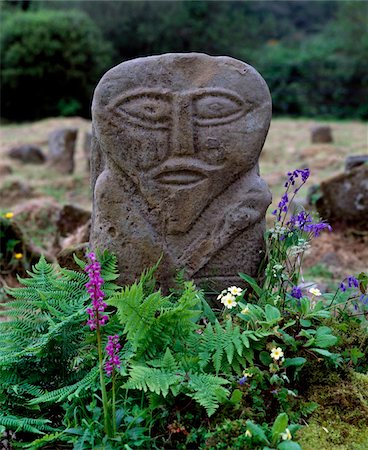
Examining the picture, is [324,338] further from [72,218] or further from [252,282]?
[72,218]

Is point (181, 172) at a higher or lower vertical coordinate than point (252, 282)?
higher

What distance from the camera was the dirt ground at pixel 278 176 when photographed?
5.99m

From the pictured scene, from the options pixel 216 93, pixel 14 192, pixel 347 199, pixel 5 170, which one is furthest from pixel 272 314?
pixel 5 170

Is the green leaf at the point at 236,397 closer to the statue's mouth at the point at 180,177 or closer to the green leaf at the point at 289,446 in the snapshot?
the green leaf at the point at 289,446

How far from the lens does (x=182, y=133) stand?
3.56 metres

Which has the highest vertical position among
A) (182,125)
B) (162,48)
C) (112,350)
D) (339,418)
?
(182,125)

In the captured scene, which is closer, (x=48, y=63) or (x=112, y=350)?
(x=112, y=350)

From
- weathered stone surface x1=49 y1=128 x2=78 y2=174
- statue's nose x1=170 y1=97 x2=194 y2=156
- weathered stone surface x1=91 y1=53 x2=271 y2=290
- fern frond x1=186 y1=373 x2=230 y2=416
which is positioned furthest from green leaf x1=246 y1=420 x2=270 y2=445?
weathered stone surface x1=49 y1=128 x2=78 y2=174

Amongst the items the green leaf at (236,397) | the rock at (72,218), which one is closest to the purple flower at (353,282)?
the green leaf at (236,397)

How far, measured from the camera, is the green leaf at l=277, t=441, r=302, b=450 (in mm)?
2383

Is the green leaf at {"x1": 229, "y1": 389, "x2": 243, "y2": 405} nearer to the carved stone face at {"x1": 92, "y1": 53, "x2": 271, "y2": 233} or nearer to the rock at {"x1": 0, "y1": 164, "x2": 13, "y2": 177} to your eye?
the carved stone face at {"x1": 92, "y1": 53, "x2": 271, "y2": 233}

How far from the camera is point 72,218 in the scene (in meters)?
6.67

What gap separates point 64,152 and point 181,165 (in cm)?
740

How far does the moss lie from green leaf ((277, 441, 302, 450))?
18 centimetres
